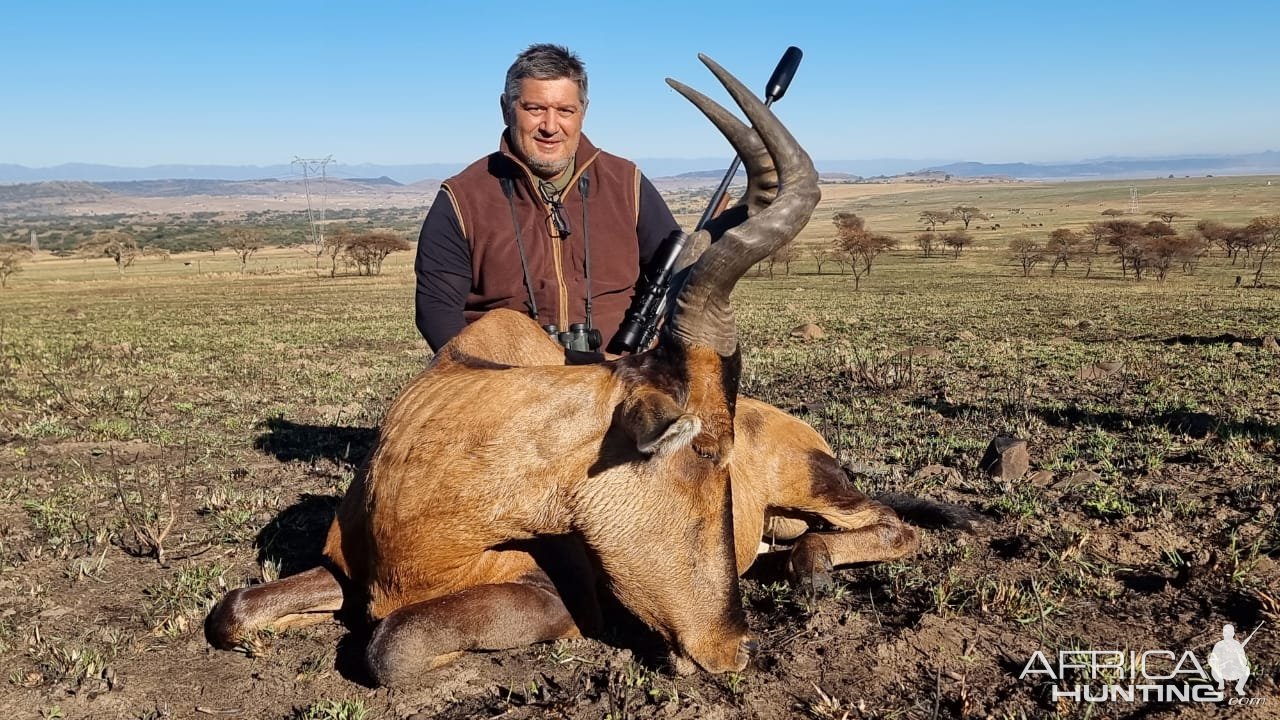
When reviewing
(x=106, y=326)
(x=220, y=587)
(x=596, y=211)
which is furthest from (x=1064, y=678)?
(x=106, y=326)

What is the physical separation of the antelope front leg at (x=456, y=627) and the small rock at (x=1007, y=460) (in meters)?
3.85

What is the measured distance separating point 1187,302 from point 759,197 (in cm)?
2507

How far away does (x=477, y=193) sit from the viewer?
5262 mm

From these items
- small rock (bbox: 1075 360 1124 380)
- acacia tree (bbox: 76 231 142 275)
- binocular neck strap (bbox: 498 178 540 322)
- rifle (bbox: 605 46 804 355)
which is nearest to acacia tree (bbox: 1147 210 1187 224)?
small rock (bbox: 1075 360 1124 380)

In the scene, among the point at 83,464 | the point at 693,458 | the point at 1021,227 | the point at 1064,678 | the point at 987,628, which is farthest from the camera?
the point at 1021,227

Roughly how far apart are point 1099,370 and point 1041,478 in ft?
20.5

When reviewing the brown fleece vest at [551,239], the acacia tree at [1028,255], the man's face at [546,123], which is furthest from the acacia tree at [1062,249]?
the man's face at [546,123]

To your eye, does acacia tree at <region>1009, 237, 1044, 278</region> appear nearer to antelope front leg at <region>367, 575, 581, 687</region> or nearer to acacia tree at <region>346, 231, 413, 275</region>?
acacia tree at <region>346, 231, 413, 275</region>

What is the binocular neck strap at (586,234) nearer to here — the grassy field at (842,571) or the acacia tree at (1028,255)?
the grassy field at (842,571)

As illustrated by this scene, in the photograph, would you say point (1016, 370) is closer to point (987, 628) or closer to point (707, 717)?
point (987, 628)

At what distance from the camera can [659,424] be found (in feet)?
9.23

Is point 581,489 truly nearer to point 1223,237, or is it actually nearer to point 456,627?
point 456,627

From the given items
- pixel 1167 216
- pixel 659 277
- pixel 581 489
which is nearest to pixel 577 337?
pixel 659 277

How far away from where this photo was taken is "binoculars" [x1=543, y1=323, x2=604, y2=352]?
190 inches
